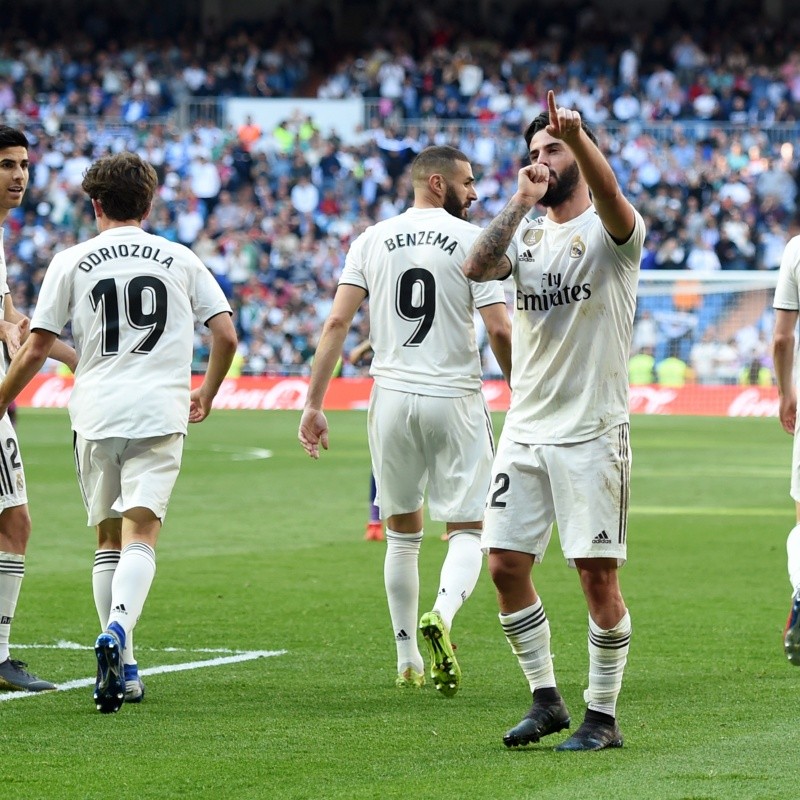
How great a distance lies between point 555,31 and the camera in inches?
1650

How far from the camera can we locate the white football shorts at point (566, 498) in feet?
19.0

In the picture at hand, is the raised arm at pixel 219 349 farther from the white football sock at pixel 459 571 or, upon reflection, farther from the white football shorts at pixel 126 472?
the white football sock at pixel 459 571

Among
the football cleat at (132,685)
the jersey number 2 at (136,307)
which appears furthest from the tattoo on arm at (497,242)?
the football cleat at (132,685)

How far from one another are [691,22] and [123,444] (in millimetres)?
37446

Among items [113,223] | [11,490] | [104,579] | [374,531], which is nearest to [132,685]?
[104,579]

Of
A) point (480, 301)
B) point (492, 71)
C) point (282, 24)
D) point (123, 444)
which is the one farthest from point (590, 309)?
point (282, 24)

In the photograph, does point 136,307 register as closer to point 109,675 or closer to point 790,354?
point 109,675

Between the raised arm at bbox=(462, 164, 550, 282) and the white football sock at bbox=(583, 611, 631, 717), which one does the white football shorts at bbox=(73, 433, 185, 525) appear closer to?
the raised arm at bbox=(462, 164, 550, 282)

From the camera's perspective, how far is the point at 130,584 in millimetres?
6523

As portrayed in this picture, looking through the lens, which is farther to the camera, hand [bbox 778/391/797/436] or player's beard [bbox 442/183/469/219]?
hand [bbox 778/391/797/436]

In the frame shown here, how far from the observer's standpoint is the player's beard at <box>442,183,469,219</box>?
24.4 ft

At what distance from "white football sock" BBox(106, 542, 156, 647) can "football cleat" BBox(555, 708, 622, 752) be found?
177 cm

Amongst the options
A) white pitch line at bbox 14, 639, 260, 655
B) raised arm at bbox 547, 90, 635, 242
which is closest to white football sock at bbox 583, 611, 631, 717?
raised arm at bbox 547, 90, 635, 242

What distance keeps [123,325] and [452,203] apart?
164 cm
